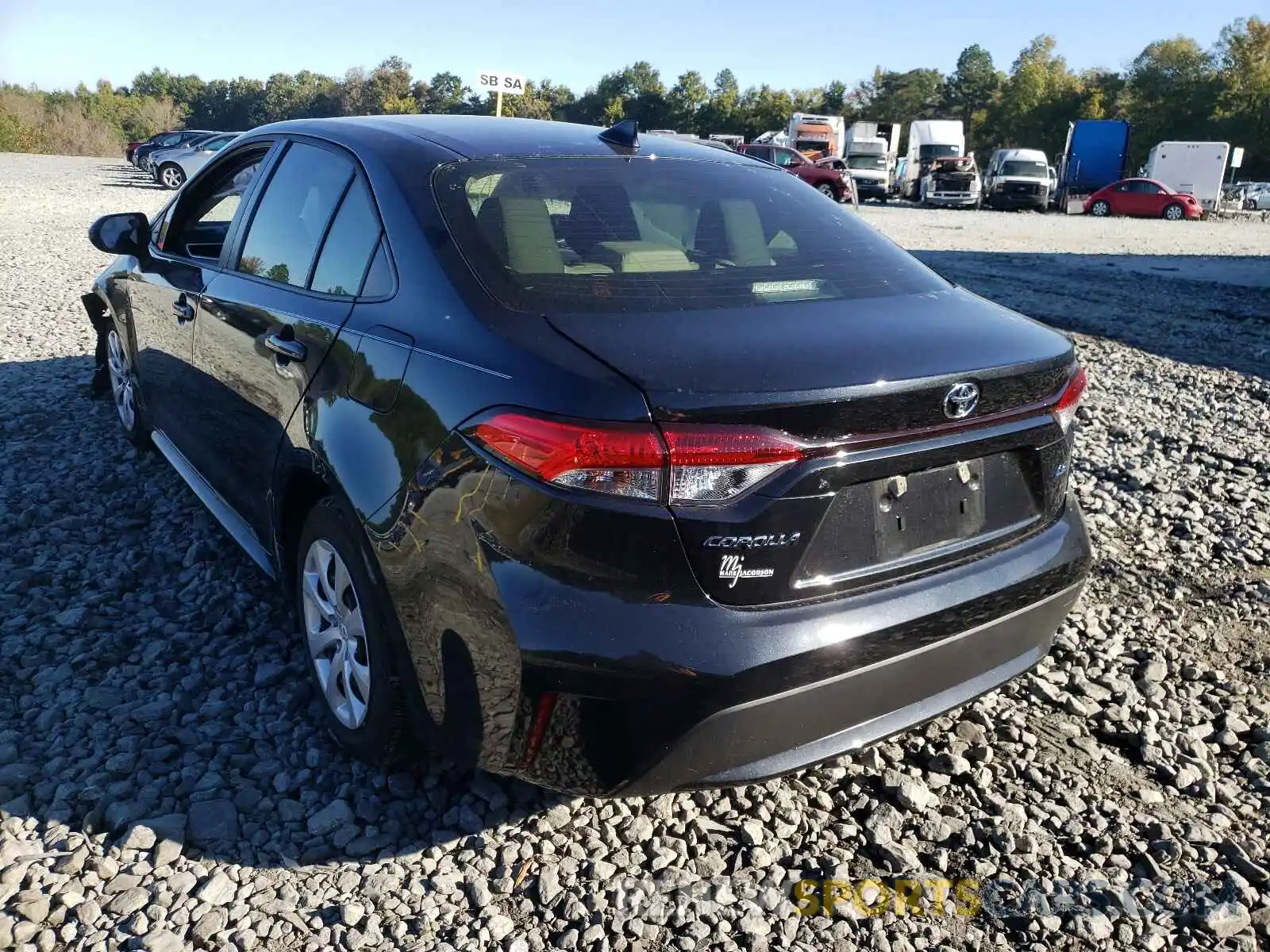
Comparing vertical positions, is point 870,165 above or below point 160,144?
below

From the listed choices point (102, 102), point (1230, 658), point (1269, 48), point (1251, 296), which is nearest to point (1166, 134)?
point (1269, 48)

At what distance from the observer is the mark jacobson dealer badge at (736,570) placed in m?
1.99

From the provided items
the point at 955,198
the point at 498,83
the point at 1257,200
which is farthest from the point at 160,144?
the point at 1257,200

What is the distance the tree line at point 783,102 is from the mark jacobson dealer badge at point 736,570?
114 feet

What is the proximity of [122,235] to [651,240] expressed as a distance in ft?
9.47

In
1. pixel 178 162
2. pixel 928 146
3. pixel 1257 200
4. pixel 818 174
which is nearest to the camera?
pixel 178 162

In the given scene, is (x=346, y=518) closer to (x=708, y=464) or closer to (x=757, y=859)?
(x=708, y=464)

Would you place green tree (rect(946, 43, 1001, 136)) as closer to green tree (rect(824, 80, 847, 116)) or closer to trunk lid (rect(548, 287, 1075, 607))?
green tree (rect(824, 80, 847, 116))

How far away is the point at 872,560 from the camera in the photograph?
217 centimetres

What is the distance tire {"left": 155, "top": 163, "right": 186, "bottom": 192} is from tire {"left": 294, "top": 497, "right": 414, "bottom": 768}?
85.5 ft

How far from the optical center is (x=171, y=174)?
2594 centimetres

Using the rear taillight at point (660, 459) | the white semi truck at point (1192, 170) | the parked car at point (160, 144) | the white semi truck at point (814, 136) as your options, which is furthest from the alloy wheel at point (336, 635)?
the white semi truck at point (1192, 170)

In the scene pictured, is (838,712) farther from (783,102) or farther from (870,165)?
(783,102)

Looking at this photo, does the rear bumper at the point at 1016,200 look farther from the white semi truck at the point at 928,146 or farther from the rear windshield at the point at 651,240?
the rear windshield at the point at 651,240
